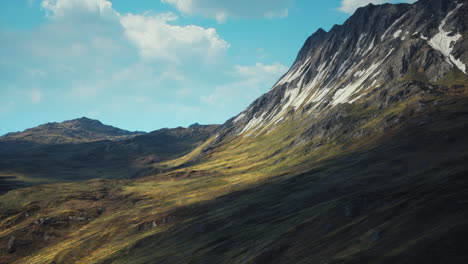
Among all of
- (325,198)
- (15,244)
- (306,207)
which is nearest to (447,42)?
(325,198)

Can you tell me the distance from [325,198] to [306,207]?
610 centimetres

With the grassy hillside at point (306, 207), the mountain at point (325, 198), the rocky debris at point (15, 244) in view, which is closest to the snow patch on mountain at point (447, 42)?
the mountain at point (325, 198)

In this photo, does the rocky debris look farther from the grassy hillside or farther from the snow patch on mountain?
the snow patch on mountain

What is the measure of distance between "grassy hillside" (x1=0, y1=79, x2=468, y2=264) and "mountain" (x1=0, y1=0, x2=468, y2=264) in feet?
1.28

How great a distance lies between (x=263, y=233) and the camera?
68938 millimetres

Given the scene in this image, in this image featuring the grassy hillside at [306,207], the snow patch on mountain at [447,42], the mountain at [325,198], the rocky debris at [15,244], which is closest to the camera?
the grassy hillside at [306,207]

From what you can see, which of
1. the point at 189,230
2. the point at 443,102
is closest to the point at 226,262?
the point at 189,230

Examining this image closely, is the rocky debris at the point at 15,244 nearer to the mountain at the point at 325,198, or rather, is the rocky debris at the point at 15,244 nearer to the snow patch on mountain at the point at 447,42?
the mountain at the point at 325,198

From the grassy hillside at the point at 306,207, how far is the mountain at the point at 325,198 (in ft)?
1.28

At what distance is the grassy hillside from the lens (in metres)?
49.4

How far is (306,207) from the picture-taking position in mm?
77688

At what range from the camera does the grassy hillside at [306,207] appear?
4944cm

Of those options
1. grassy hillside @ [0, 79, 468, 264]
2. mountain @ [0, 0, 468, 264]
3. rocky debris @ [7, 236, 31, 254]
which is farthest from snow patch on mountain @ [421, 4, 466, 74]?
rocky debris @ [7, 236, 31, 254]

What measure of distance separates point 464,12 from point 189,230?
7721 inches
